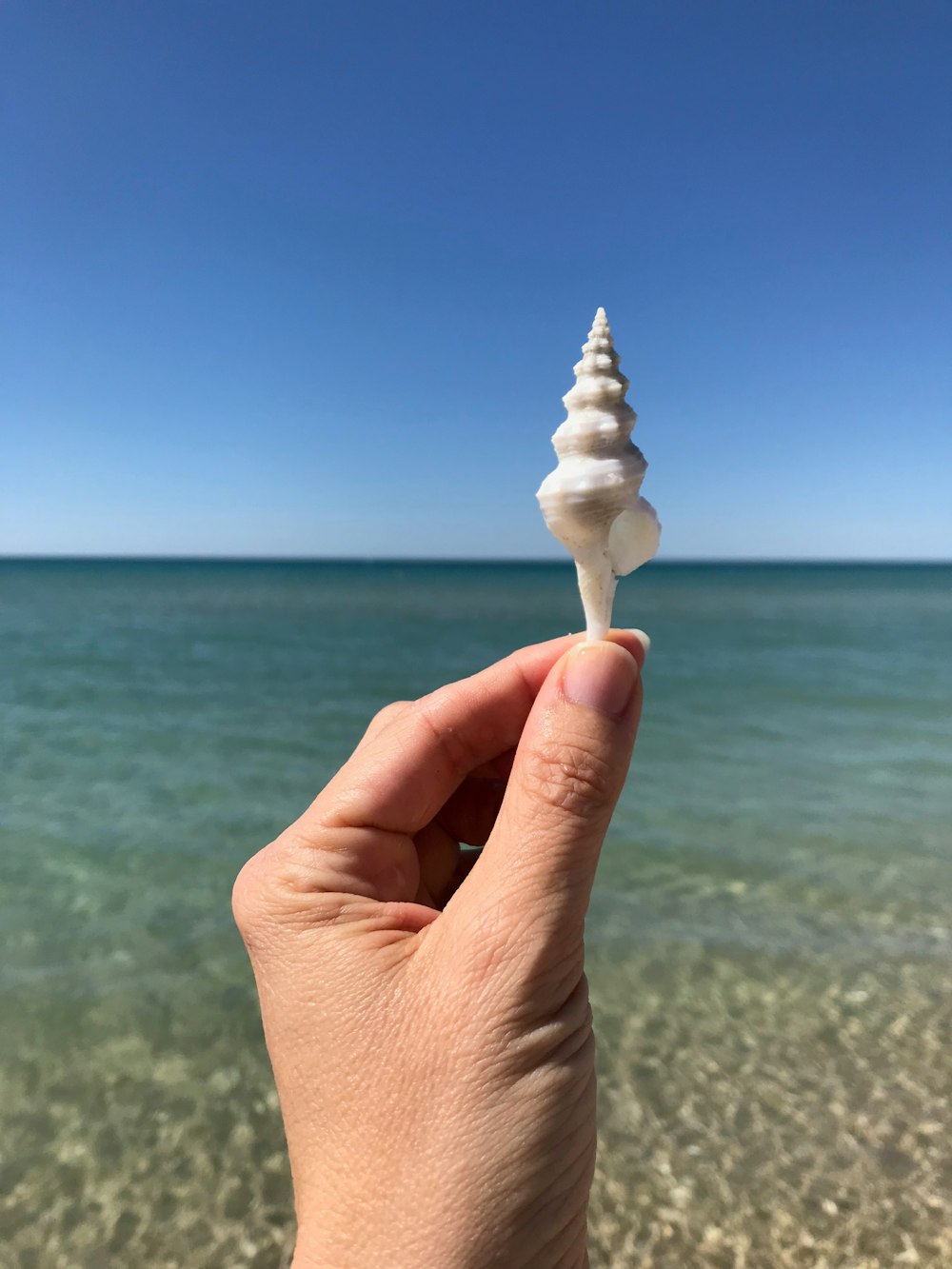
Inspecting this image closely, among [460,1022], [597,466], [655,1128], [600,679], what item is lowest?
[655,1128]

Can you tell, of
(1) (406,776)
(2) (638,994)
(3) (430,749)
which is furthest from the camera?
(2) (638,994)

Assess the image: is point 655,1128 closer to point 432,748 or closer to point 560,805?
point 432,748

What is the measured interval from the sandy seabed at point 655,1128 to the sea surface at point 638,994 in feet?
0.05

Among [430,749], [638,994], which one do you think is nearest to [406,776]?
[430,749]

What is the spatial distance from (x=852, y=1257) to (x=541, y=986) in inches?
117

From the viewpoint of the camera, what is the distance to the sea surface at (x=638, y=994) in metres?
3.95

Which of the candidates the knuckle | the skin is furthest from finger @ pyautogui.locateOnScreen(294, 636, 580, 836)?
the knuckle

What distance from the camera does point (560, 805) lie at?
2.07m

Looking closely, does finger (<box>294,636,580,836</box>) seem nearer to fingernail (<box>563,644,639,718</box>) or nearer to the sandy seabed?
fingernail (<box>563,644,639,718</box>)

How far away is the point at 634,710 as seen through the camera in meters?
2.30

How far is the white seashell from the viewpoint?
7.73 feet

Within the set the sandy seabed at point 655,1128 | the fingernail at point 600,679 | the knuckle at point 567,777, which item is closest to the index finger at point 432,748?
the fingernail at point 600,679

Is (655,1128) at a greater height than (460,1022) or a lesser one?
lesser

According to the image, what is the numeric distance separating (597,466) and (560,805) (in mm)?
977
